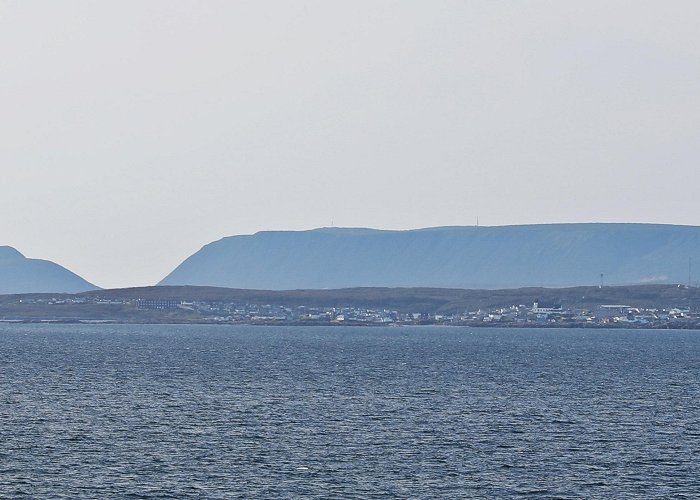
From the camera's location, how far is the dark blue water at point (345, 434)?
230ft

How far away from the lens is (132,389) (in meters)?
124

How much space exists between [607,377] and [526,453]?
70.6m

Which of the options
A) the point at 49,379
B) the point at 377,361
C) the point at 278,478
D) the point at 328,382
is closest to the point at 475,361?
the point at 377,361

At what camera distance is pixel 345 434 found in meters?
89.6

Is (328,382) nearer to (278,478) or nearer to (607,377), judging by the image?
(607,377)

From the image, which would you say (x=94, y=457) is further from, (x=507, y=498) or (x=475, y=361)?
(x=475, y=361)

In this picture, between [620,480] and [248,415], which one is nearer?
[620,480]

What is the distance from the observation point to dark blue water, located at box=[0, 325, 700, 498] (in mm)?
70188

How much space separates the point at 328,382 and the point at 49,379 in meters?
30.2

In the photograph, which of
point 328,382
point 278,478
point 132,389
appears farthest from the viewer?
point 328,382

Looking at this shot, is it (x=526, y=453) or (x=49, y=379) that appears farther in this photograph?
(x=49, y=379)

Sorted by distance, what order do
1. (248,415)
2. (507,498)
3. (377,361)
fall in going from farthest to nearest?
(377,361) → (248,415) → (507,498)

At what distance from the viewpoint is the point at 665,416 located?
104 metres

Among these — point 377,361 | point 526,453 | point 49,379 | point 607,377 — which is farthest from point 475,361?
point 526,453
